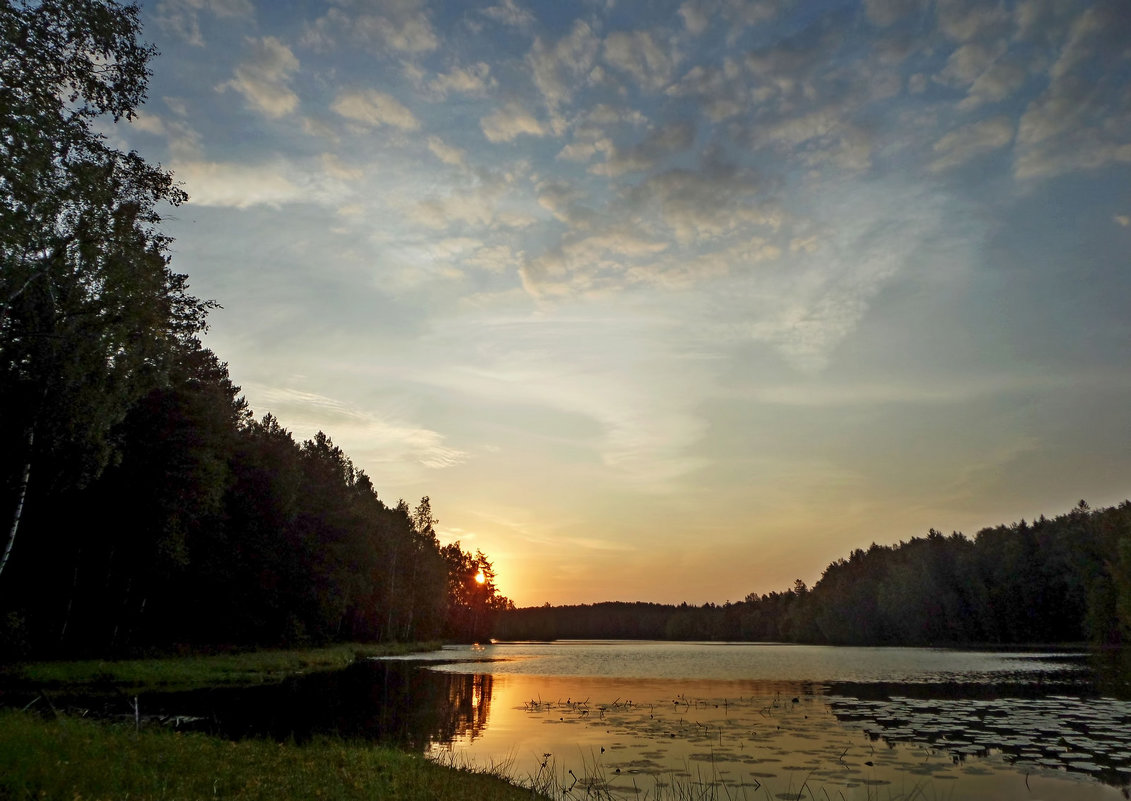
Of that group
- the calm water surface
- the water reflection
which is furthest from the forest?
the calm water surface

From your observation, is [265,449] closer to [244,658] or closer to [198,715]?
[244,658]

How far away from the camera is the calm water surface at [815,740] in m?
17.3

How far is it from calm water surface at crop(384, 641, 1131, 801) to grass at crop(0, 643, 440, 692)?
14769mm

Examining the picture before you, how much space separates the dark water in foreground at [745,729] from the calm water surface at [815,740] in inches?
3.4

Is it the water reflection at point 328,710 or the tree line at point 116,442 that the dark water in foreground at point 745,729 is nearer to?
the water reflection at point 328,710

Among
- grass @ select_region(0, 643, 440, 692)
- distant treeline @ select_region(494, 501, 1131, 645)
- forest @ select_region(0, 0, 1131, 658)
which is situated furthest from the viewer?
distant treeline @ select_region(494, 501, 1131, 645)

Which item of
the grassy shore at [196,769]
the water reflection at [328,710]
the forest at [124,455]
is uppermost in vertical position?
the forest at [124,455]

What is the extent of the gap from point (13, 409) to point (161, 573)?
75.5 feet

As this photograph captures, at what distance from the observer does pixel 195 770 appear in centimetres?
1411

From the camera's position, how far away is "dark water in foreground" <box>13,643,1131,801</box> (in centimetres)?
1772

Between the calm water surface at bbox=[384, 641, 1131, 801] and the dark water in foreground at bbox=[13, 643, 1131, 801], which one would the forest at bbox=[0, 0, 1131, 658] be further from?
the calm water surface at bbox=[384, 641, 1131, 801]

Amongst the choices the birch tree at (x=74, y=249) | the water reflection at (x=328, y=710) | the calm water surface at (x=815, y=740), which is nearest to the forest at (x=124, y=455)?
the birch tree at (x=74, y=249)

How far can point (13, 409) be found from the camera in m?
27.9

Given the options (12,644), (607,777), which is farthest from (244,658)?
(607,777)
